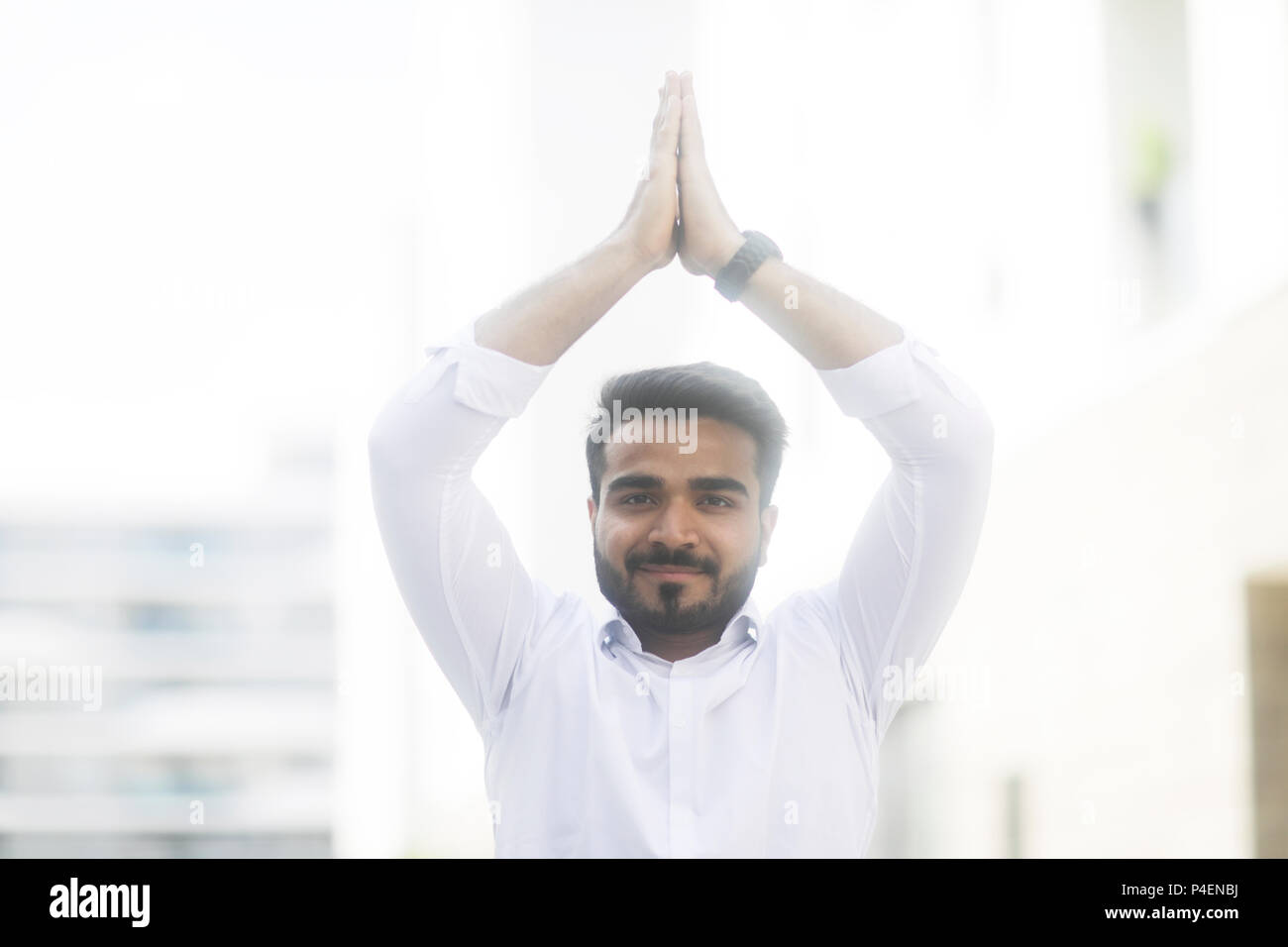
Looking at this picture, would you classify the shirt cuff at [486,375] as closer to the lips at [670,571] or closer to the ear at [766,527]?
the lips at [670,571]

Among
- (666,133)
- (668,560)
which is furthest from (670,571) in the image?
(666,133)

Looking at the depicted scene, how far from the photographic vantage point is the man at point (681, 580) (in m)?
1.80

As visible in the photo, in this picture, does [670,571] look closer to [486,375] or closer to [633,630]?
[633,630]

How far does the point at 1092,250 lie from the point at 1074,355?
A: 1.51 feet

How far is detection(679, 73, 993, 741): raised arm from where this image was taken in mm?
1815

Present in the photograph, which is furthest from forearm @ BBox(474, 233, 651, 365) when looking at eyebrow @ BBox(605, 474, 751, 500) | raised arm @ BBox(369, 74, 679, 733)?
eyebrow @ BBox(605, 474, 751, 500)

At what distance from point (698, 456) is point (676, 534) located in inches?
5.3

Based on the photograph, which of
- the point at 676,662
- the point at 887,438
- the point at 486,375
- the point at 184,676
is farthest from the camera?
the point at 184,676

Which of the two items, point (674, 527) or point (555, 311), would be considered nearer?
point (555, 311)

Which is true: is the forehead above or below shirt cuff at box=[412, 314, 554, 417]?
below

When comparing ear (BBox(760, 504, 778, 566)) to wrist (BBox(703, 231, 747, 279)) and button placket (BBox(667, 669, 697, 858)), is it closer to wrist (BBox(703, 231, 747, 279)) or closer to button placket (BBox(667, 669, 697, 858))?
button placket (BBox(667, 669, 697, 858))

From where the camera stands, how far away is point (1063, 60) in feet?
18.9

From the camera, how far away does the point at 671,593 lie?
1.92 m

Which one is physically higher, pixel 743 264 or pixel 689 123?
pixel 689 123
